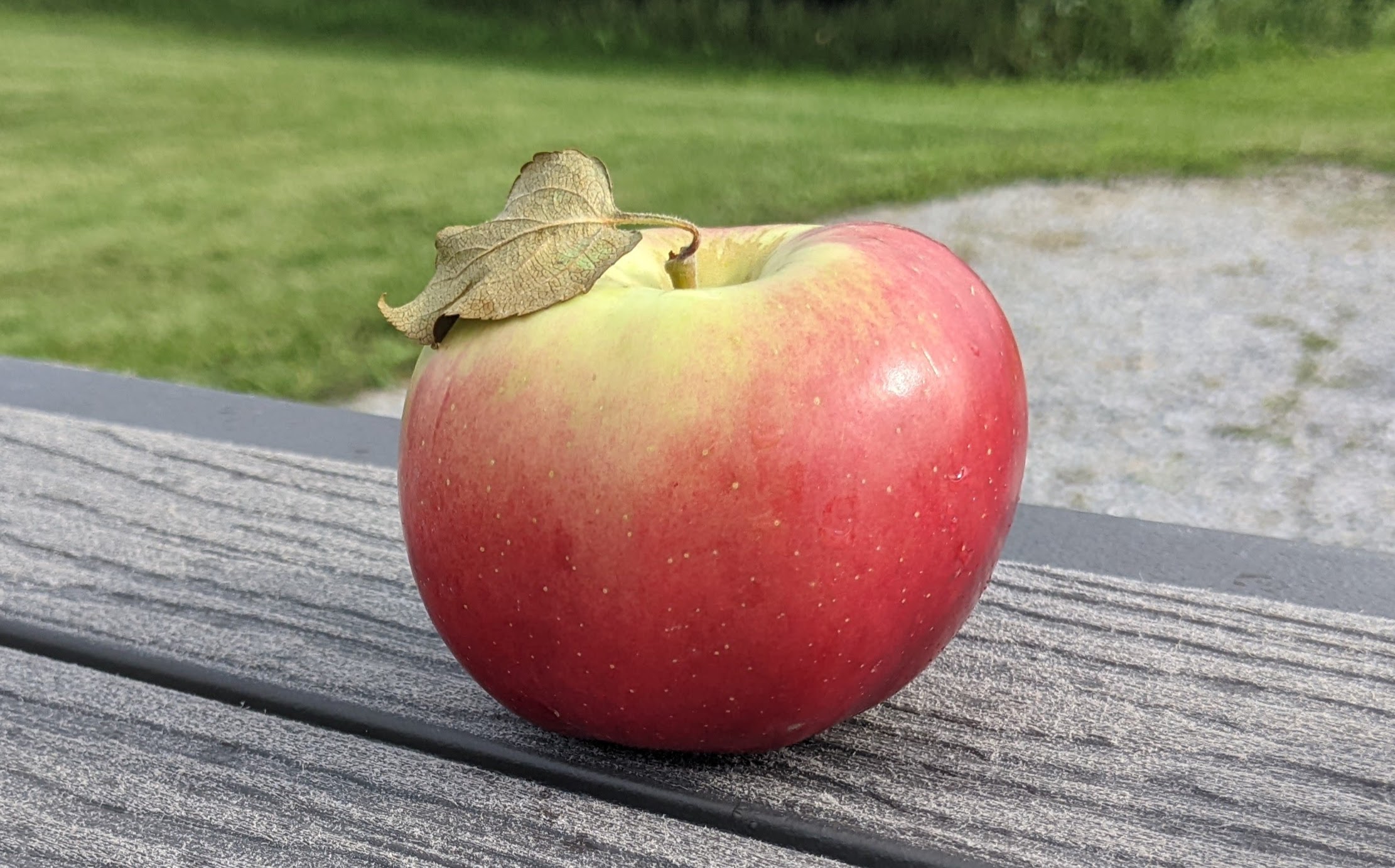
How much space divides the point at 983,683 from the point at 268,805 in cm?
30

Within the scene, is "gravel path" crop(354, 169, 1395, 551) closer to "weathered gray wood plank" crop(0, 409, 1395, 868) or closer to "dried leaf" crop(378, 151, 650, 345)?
"weathered gray wood plank" crop(0, 409, 1395, 868)

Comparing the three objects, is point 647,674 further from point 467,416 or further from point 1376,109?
point 1376,109

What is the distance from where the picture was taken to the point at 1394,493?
2154 millimetres

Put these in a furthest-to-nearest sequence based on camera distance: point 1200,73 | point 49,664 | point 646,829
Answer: point 1200,73, point 49,664, point 646,829

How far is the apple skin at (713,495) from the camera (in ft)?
1.59

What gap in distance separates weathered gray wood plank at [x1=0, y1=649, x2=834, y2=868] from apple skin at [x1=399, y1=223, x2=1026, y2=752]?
0.16ft

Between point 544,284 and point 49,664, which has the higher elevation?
point 544,284

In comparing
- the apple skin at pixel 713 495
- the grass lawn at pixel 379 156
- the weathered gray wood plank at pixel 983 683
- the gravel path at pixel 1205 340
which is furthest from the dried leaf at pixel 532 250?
the grass lawn at pixel 379 156

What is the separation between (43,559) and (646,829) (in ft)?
1.28

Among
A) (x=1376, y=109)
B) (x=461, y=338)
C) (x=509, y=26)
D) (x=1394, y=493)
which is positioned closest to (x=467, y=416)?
(x=461, y=338)

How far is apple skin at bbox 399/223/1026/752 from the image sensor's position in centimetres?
48

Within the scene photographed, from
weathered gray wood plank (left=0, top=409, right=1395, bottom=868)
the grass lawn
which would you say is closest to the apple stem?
weathered gray wood plank (left=0, top=409, right=1395, bottom=868)

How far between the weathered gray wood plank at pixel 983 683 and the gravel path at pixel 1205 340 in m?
1.41

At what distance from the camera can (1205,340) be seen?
278 centimetres
